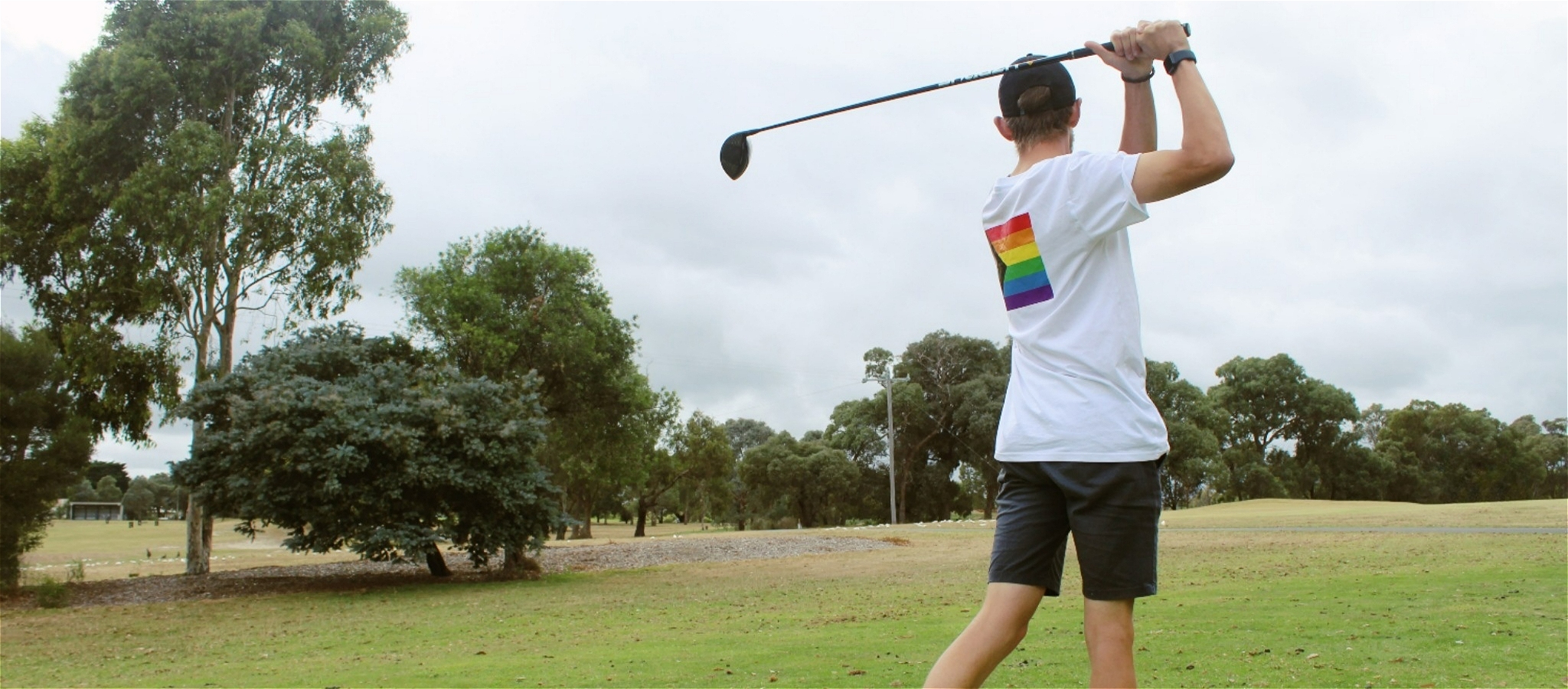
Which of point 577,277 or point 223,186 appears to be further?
point 577,277

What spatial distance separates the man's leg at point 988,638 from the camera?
94.9 inches

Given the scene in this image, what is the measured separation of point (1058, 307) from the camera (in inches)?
96.8

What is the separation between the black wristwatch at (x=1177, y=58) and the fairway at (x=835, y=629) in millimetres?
4135

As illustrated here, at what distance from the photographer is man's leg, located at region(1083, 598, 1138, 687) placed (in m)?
2.37

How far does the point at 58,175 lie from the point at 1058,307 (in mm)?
22043

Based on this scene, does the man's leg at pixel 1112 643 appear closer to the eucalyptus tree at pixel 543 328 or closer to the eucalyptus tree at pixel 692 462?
the eucalyptus tree at pixel 543 328

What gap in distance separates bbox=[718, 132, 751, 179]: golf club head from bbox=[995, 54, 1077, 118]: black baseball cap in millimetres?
1816

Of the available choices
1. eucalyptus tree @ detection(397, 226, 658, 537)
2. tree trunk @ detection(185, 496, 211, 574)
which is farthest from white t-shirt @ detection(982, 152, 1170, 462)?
tree trunk @ detection(185, 496, 211, 574)

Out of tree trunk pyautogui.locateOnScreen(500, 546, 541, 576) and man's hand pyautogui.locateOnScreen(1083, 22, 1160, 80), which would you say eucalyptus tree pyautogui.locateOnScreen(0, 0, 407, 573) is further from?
man's hand pyautogui.locateOnScreen(1083, 22, 1160, 80)

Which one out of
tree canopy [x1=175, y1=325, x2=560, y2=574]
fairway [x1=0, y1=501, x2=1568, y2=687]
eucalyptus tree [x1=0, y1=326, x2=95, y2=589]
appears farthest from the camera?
tree canopy [x1=175, y1=325, x2=560, y2=574]

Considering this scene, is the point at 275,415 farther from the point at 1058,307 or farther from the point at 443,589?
the point at 1058,307

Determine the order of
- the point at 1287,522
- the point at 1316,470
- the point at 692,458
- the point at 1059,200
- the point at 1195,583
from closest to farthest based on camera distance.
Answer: the point at 1059,200 → the point at 1195,583 → the point at 1287,522 → the point at 692,458 → the point at 1316,470

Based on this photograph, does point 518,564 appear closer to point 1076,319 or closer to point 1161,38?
point 1076,319

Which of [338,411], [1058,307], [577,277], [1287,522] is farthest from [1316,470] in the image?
[1058,307]
